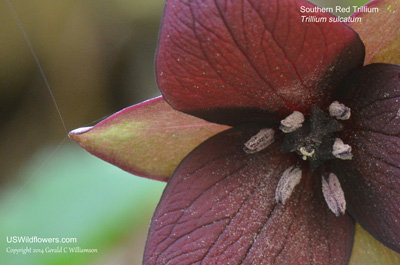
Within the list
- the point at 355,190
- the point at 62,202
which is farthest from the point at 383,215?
the point at 62,202

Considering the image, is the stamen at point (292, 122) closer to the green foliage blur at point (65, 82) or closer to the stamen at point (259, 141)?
the stamen at point (259, 141)

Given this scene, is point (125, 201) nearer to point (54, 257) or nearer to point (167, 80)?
point (54, 257)

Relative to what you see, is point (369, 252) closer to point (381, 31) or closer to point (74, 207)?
point (381, 31)

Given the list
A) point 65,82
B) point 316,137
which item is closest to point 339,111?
point 316,137

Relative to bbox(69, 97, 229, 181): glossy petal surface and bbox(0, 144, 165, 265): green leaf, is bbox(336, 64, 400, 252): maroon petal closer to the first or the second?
bbox(69, 97, 229, 181): glossy petal surface

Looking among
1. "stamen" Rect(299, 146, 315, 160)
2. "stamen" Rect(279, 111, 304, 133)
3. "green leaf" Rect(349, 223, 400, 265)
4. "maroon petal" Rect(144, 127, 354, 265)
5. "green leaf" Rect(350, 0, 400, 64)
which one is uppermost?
"green leaf" Rect(350, 0, 400, 64)

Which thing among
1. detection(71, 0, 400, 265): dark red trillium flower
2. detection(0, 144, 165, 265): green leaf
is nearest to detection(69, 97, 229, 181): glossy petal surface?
detection(71, 0, 400, 265): dark red trillium flower

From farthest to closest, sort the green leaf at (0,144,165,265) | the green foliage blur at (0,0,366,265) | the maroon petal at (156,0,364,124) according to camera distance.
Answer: the green foliage blur at (0,0,366,265) < the green leaf at (0,144,165,265) < the maroon petal at (156,0,364,124)
